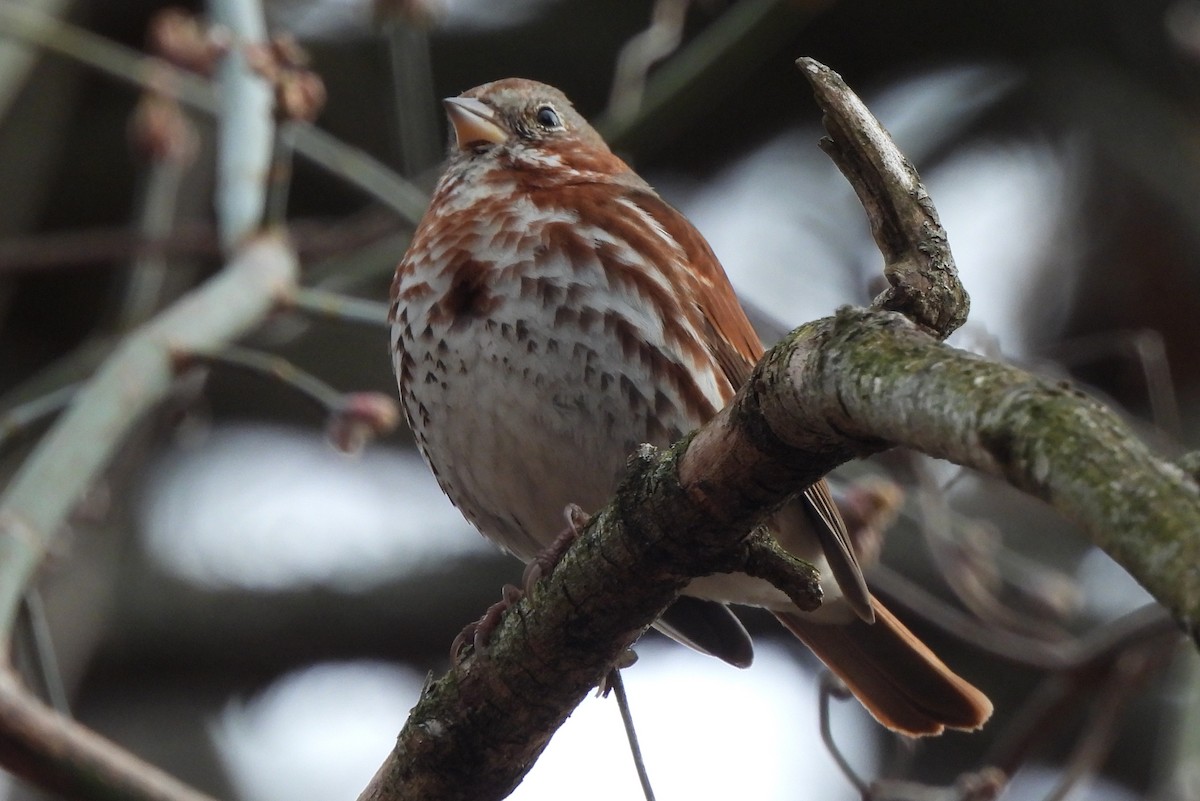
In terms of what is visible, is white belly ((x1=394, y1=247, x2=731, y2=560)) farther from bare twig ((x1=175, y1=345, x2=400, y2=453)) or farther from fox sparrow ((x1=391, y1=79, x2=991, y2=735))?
bare twig ((x1=175, y1=345, x2=400, y2=453))

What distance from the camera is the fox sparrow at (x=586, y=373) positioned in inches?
133

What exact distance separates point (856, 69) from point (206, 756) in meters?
4.26

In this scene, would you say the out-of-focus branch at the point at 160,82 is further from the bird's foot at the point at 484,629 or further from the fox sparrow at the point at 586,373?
the bird's foot at the point at 484,629

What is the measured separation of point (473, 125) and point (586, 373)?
1.14m

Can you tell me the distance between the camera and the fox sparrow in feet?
11.1

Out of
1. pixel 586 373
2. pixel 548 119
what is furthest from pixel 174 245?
pixel 586 373

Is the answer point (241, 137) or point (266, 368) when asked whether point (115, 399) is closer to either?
point (266, 368)

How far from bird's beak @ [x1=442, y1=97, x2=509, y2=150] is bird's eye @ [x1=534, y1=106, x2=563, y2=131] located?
0.12 meters

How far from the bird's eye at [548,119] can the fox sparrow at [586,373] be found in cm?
27

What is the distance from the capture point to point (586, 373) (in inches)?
132

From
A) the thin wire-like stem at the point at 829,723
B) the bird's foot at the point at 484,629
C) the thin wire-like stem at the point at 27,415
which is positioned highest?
the thin wire-like stem at the point at 27,415

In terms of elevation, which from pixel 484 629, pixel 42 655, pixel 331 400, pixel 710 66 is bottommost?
pixel 484 629

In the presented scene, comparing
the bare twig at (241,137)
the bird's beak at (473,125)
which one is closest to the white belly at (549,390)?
the bird's beak at (473,125)

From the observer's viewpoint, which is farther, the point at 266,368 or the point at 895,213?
the point at 266,368
